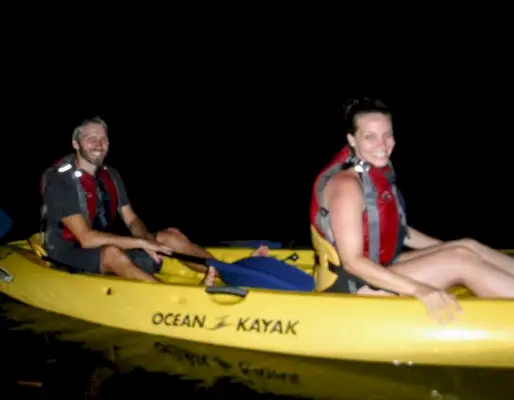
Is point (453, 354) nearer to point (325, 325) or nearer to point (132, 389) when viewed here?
point (325, 325)

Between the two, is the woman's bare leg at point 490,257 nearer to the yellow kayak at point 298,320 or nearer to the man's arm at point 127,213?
the yellow kayak at point 298,320

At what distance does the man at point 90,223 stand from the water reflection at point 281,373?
0.63 meters

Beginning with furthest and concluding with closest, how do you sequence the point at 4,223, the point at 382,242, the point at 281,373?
the point at 4,223
the point at 281,373
the point at 382,242

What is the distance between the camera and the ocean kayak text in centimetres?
406

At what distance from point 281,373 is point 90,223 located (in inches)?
85.3

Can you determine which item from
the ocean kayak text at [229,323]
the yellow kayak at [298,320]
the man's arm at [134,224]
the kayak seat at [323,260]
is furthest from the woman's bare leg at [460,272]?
the man's arm at [134,224]

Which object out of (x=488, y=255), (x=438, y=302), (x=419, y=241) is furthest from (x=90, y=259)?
(x=488, y=255)

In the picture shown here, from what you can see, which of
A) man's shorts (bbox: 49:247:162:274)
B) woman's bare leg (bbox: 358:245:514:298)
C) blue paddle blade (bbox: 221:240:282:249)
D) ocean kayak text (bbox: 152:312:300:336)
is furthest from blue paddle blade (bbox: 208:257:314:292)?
blue paddle blade (bbox: 221:240:282:249)

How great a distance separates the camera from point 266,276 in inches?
173

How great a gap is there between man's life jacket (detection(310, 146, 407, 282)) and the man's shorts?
5.92 feet

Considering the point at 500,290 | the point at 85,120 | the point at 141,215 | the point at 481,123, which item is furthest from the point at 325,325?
the point at 481,123

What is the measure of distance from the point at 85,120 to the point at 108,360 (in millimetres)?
2011

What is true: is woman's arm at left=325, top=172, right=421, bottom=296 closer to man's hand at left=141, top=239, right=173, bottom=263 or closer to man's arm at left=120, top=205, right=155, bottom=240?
man's hand at left=141, top=239, right=173, bottom=263

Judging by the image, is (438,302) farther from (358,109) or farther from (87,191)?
(87,191)
